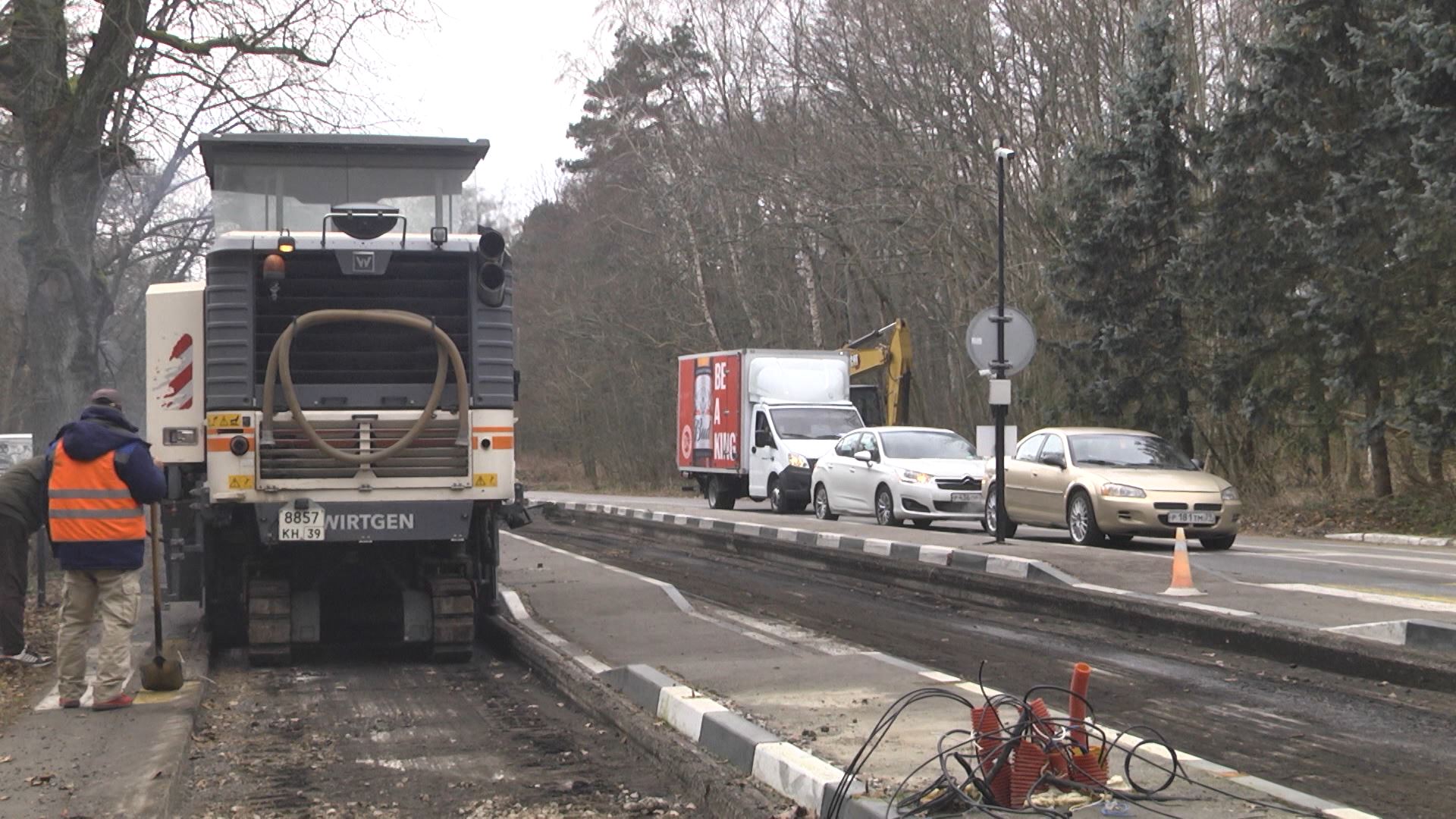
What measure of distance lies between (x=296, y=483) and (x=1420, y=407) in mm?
16781

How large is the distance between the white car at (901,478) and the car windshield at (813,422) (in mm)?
2195

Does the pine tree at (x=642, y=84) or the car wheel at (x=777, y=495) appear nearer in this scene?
the car wheel at (x=777, y=495)

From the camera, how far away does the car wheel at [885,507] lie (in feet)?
73.7

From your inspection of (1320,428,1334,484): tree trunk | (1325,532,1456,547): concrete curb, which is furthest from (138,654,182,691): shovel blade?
(1320,428,1334,484): tree trunk

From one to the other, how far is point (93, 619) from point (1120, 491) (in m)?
12.3

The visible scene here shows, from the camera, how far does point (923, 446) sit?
909 inches

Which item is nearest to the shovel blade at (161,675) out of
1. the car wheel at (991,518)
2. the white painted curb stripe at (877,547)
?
the white painted curb stripe at (877,547)

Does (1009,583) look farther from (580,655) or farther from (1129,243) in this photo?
(1129,243)

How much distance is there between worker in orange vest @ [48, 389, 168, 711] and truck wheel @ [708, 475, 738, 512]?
21.3m

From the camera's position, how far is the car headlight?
17469 millimetres

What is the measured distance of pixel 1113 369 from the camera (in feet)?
88.6

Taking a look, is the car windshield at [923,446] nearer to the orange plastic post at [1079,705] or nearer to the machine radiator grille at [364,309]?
the machine radiator grille at [364,309]

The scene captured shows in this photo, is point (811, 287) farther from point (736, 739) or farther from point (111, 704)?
point (736, 739)

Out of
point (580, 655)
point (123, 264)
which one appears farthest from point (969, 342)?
point (123, 264)
